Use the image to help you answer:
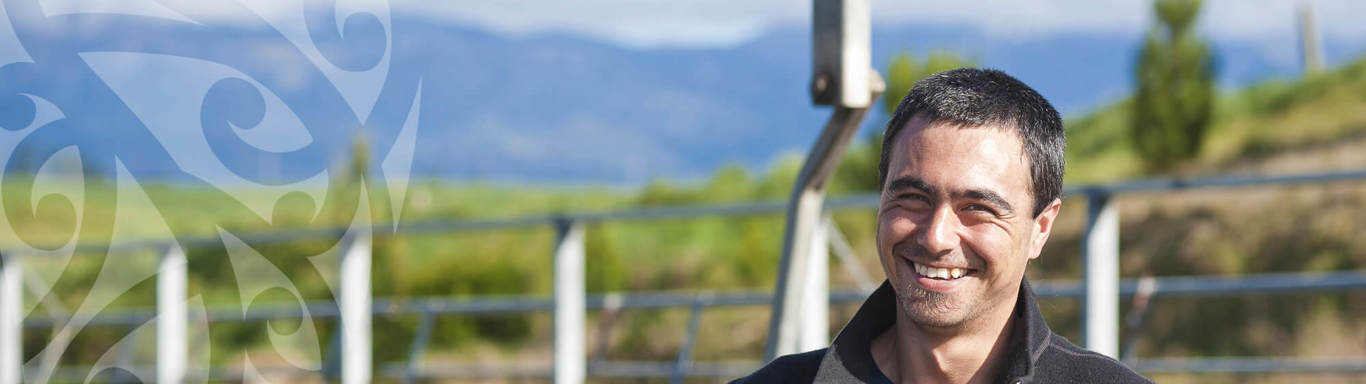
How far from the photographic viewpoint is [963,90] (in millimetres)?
1194

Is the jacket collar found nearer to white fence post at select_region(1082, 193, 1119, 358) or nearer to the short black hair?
the short black hair

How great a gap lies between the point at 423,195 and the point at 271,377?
20.1 metres

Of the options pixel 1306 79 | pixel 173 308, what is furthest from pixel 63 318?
pixel 1306 79

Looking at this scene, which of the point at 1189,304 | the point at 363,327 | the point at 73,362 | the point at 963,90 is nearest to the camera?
the point at 963,90

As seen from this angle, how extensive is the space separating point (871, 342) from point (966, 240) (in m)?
0.14

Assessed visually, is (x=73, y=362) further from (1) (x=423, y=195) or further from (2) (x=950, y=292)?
(2) (x=950, y=292)

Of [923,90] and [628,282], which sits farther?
[628,282]

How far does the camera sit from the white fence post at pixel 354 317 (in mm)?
4770

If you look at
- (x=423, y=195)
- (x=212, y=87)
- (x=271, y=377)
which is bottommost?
(x=271, y=377)

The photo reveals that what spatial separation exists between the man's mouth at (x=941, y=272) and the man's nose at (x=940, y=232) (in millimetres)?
16

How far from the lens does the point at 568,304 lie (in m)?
4.24

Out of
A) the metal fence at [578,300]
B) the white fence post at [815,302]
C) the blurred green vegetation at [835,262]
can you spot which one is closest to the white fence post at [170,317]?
the metal fence at [578,300]

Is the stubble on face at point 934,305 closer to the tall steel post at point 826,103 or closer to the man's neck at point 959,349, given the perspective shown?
the man's neck at point 959,349
